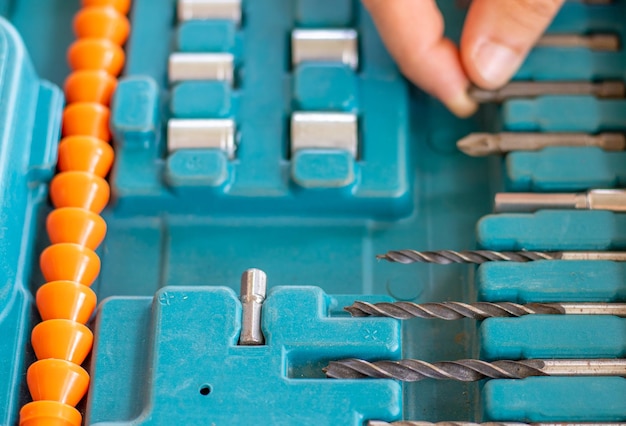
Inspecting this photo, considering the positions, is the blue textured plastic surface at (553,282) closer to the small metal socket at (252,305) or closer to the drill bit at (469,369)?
the drill bit at (469,369)

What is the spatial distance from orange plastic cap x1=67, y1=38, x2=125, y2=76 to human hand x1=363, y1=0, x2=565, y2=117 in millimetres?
344

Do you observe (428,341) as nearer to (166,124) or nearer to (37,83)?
(166,124)

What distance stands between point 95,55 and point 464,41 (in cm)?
48

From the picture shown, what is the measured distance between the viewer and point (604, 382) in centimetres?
94

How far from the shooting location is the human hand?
1.12 meters

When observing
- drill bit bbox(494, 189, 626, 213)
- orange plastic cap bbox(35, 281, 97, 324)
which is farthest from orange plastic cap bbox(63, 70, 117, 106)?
drill bit bbox(494, 189, 626, 213)

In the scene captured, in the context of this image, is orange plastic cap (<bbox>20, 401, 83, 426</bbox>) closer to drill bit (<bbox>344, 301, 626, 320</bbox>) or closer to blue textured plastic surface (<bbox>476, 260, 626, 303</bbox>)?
drill bit (<bbox>344, 301, 626, 320</bbox>)

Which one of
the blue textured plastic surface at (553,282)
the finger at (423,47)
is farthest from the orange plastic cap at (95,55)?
the blue textured plastic surface at (553,282)

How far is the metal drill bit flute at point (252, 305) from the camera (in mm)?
956

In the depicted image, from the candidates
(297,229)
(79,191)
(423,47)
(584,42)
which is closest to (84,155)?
(79,191)

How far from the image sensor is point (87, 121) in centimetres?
112

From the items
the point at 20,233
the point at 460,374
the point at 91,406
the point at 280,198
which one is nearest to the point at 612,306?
the point at 460,374

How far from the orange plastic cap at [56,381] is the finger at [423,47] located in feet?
1.83

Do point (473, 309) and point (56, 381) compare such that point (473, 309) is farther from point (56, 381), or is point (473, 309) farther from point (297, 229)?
point (56, 381)
